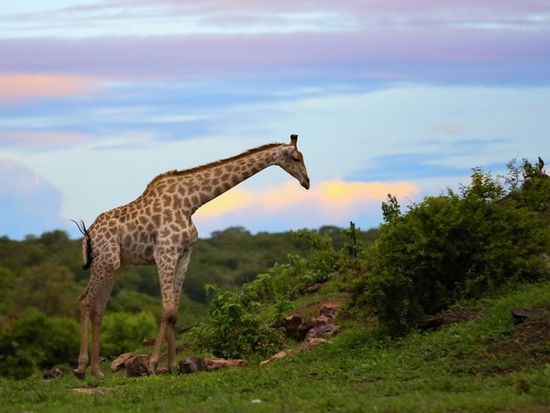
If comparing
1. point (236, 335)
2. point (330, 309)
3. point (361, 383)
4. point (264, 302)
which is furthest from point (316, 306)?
point (361, 383)

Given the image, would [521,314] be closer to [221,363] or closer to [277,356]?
[277,356]

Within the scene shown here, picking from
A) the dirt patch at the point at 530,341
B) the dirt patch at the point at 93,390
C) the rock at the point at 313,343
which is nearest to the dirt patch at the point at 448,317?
the dirt patch at the point at 530,341

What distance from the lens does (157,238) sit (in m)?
18.2

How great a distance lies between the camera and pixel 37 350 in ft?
150

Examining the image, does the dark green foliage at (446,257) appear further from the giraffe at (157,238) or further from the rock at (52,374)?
the rock at (52,374)

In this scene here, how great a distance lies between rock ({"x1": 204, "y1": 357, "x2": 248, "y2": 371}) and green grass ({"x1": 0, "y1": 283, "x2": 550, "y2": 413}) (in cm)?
53

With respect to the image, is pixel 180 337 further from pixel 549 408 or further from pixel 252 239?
pixel 252 239

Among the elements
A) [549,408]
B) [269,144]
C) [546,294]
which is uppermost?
[269,144]

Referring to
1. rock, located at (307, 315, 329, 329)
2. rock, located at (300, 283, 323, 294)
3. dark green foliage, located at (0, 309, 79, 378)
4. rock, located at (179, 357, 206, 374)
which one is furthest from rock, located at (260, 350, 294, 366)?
dark green foliage, located at (0, 309, 79, 378)

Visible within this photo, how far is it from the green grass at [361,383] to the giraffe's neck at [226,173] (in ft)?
9.54

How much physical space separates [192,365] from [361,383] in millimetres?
3585

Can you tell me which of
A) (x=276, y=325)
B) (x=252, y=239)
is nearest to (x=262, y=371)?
(x=276, y=325)

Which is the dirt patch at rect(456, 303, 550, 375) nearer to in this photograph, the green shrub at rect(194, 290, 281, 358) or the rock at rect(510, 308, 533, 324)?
the rock at rect(510, 308, 533, 324)

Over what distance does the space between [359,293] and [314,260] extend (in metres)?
8.11
